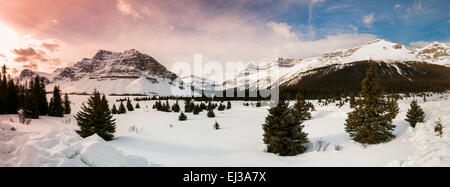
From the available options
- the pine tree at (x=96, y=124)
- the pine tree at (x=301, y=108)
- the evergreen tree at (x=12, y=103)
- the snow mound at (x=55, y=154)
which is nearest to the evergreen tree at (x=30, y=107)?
the evergreen tree at (x=12, y=103)

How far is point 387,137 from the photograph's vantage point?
11.5m

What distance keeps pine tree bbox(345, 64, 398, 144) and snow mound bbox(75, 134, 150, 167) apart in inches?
518

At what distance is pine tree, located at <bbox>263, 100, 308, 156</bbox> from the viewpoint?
38.8 feet

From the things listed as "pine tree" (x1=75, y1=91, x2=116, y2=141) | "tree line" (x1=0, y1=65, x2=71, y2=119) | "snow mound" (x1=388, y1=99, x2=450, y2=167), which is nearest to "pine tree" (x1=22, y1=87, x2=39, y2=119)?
"tree line" (x1=0, y1=65, x2=71, y2=119)

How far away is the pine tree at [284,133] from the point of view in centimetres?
1183

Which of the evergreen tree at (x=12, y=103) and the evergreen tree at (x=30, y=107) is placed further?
the evergreen tree at (x=12, y=103)

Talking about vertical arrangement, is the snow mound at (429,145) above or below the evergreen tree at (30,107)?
below

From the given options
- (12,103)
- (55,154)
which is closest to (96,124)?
(55,154)

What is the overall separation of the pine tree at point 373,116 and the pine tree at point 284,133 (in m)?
3.61

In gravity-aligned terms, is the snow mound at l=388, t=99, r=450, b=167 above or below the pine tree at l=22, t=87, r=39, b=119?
below

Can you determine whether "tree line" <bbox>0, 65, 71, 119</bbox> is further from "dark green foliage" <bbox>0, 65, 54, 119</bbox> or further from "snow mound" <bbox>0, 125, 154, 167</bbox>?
"snow mound" <bbox>0, 125, 154, 167</bbox>

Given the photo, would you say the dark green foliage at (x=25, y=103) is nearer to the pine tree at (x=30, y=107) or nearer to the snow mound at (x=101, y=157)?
the pine tree at (x=30, y=107)
